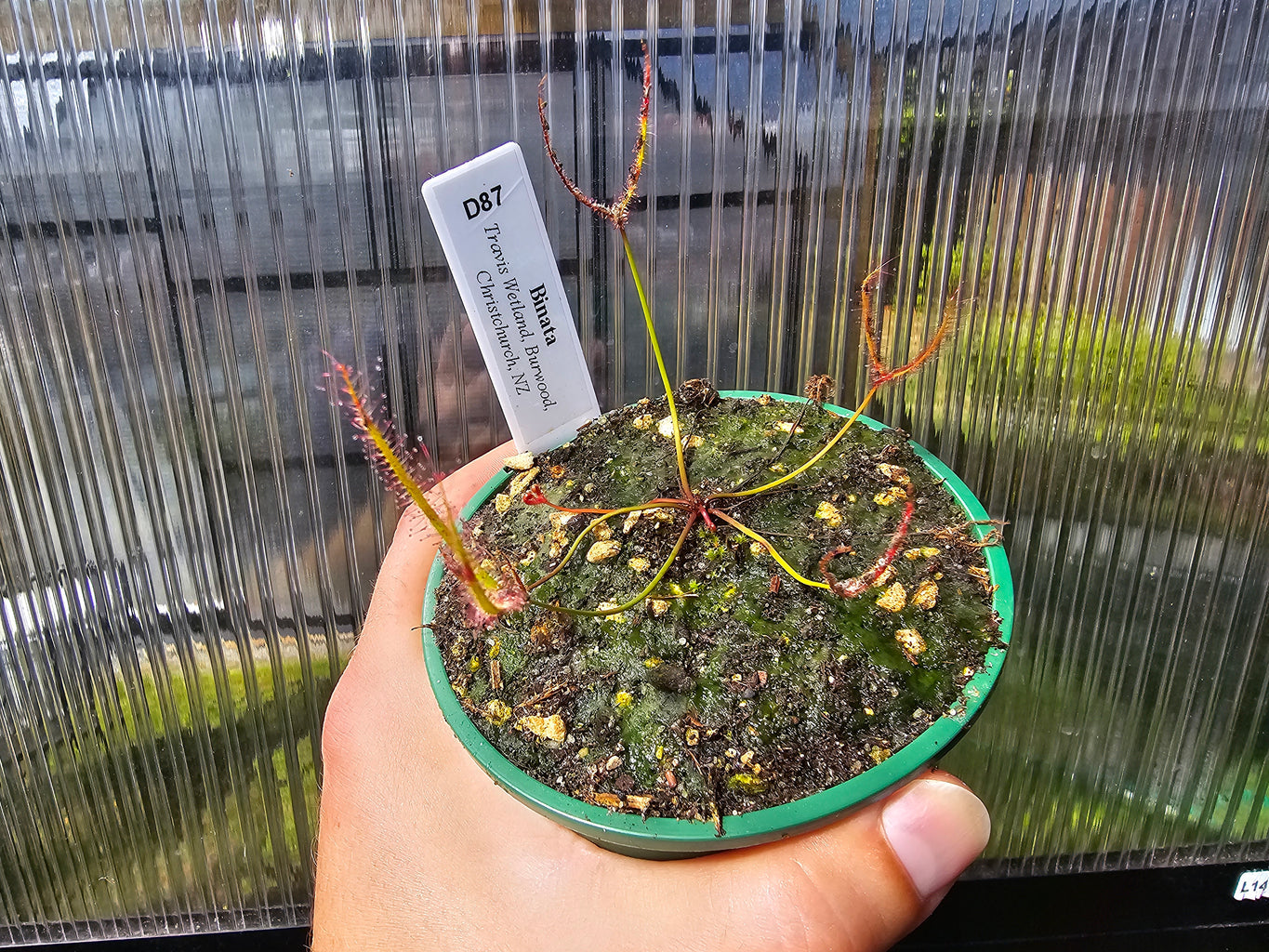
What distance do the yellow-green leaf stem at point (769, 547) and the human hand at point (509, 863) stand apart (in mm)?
138

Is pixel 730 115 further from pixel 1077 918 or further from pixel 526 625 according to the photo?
pixel 1077 918

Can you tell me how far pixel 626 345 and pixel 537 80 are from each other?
0.26 m

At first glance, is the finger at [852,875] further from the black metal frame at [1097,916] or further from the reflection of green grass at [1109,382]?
the black metal frame at [1097,916]

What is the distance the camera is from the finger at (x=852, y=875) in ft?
1.50

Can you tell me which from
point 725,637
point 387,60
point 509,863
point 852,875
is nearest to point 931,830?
point 852,875

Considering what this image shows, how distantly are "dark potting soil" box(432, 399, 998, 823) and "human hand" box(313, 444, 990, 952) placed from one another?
0.19ft

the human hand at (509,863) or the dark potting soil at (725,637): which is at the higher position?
the dark potting soil at (725,637)

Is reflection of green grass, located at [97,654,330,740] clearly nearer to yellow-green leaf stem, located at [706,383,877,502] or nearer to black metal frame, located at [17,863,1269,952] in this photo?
black metal frame, located at [17,863,1269,952]

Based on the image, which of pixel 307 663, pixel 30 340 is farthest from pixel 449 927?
pixel 30 340

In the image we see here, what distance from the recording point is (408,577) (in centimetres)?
71

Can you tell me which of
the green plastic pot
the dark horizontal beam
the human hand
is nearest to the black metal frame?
the human hand

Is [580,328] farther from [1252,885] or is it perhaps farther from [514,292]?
[1252,885]

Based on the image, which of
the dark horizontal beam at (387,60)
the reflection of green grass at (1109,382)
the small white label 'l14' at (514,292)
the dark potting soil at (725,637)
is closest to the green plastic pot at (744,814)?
the dark potting soil at (725,637)

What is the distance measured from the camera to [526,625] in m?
0.54
